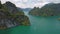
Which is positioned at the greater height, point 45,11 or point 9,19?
point 9,19

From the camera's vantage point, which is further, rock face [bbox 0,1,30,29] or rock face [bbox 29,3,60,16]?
rock face [bbox 29,3,60,16]

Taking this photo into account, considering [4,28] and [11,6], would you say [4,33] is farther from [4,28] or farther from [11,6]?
[11,6]

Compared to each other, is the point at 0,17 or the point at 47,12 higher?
the point at 0,17

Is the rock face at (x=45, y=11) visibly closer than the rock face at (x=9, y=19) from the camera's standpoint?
No

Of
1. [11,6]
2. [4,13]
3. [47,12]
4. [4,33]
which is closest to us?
[4,33]

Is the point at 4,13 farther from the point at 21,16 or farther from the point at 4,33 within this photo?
the point at 4,33

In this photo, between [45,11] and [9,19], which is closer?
[9,19]

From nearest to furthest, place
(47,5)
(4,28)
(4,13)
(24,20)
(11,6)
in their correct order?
(4,28) < (4,13) < (24,20) < (11,6) < (47,5)

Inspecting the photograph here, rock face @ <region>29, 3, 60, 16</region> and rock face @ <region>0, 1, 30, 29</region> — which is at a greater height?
rock face @ <region>0, 1, 30, 29</region>

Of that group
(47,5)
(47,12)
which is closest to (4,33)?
(47,12)

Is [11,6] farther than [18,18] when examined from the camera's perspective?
Yes

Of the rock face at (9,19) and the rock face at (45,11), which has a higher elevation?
the rock face at (9,19)
